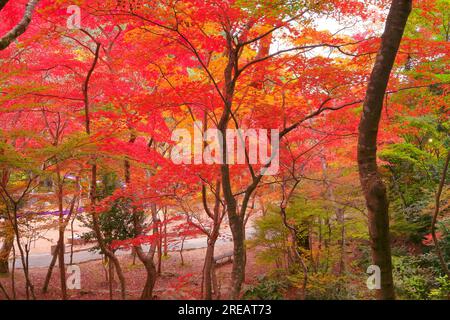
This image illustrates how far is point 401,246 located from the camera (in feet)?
36.0

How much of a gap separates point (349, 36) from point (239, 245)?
669cm

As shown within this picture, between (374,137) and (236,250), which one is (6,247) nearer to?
(236,250)

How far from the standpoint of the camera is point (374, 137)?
3.00m

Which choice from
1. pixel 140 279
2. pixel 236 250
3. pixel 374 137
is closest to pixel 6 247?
pixel 140 279

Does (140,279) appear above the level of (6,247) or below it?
below

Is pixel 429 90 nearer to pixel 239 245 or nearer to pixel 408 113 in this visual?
pixel 408 113

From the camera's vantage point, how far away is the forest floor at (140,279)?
32.0ft

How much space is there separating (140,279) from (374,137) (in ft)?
37.8

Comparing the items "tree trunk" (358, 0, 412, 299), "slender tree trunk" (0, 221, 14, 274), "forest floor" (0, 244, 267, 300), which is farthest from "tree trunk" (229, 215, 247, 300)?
"slender tree trunk" (0, 221, 14, 274)

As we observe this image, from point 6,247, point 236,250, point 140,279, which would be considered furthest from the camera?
point 140,279

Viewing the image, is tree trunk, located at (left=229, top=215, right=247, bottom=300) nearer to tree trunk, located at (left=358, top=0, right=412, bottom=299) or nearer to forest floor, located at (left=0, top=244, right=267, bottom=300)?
tree trunk, located at (left=358, top=0, right=412, bottom=299)

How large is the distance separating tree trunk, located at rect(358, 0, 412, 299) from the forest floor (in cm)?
637

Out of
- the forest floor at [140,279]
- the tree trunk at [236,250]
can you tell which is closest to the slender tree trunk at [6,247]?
the forest floor at [140,279]

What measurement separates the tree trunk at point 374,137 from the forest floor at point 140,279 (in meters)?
6.37
